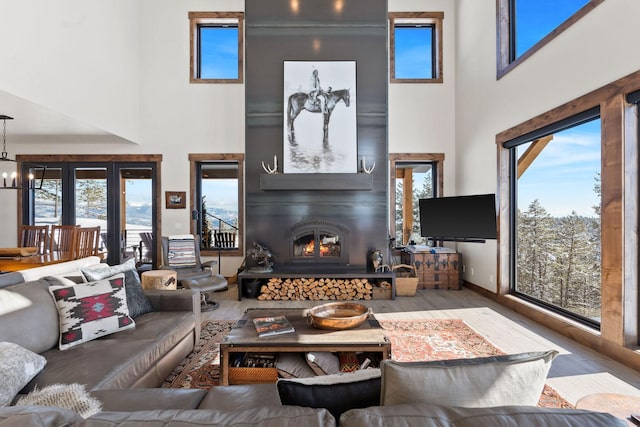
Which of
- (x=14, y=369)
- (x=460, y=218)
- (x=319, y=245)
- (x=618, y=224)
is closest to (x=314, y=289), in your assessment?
(x=319, y=245)

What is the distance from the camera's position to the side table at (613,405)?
129 centimetres

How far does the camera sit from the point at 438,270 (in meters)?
5.69

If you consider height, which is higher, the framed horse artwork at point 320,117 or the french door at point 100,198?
the framed horse artwork at point 320,117

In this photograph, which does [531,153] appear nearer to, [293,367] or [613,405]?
[613,405]

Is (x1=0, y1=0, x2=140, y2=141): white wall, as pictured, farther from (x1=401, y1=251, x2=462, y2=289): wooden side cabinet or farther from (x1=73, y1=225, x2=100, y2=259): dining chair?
(x1=401, y1=251, x2=462, y2=289): wooden side cabinet

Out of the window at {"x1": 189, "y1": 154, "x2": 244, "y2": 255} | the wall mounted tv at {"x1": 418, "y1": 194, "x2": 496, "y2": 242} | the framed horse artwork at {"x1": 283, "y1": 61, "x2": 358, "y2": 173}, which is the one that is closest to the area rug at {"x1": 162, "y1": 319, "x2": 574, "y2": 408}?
the wall mounted tv at {"x1": 418, "y1": 194, "x2": 496, "y2": 242}

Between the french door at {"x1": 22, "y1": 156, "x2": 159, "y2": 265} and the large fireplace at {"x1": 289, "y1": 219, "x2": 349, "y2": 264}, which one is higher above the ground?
the french door at {"x1": 22, "y1": 156, "x2": 159, "y2": 265}

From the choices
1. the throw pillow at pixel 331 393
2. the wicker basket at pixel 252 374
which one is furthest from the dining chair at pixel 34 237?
the throw pillow at pixel 331 393

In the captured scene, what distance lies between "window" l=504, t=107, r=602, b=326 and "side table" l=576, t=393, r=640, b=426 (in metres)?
2.26

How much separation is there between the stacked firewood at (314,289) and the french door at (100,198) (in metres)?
2.75

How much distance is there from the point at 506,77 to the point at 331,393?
495cm

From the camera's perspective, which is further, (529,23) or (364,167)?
(364,167)

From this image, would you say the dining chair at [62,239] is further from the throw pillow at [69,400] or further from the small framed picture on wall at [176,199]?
the throw pillow at [69,400]

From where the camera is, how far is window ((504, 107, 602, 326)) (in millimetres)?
3369
